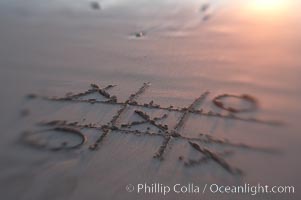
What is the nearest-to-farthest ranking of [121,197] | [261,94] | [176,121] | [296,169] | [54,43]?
[121,197] → [296,169] → [176,121] → [261,94] → [54,43]

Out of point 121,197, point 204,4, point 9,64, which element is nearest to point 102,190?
point 121,197

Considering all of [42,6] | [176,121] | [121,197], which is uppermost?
[42,6]

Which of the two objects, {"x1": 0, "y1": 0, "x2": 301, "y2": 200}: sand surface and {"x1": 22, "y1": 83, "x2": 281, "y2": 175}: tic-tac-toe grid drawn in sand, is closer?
{"x1": 0, "y1": 0, "x2": 301, "y2": 200}: sand surface

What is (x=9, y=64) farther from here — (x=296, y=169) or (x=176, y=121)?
(x=296, y=169)

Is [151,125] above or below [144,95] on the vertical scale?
below

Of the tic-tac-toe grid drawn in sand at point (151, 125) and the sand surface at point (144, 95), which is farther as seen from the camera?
the tic-tac-toe grid drawn in sand at point (151, 125)
